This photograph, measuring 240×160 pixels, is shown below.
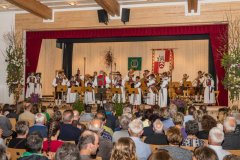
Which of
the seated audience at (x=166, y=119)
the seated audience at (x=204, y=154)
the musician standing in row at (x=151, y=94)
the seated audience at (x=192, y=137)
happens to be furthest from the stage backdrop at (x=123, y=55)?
the seated audience at (x=204, y=154)

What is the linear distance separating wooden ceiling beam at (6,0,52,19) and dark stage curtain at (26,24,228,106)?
1100 mm

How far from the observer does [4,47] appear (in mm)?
13984

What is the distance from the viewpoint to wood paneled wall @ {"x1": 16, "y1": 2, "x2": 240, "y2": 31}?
11.7 m

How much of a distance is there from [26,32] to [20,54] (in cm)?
128

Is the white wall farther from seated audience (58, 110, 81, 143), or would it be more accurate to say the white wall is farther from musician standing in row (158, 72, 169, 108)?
seated audience (58, 110, 81, 143)

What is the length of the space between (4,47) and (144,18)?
19.1 feet

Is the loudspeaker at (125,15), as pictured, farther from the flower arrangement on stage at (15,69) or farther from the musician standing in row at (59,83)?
the flower arrangement on stage at (15,69)

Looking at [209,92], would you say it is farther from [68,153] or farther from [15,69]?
[68,153]

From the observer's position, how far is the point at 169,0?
11.9m

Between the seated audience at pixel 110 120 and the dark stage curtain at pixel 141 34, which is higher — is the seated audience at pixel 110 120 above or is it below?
below

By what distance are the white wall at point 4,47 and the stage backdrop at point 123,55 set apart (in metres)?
5.38

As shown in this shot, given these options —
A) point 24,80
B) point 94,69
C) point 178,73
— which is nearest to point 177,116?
point 24,80

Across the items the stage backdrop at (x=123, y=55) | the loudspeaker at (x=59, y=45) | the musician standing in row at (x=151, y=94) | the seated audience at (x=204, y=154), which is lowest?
the seated audience at (x=204, y=154)

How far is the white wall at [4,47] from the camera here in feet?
45.6
